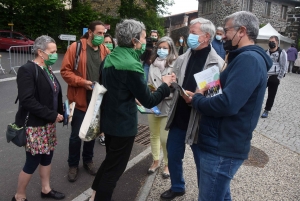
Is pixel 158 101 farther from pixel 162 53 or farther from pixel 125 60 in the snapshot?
pixel 162 53

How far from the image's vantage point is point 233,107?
6.47ft

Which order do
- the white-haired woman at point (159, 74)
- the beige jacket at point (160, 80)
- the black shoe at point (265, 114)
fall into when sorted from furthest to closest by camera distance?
the black shoe at point (265, 114), the white-haired woman at point (159, 74), the beige jacket at point (160, 80)

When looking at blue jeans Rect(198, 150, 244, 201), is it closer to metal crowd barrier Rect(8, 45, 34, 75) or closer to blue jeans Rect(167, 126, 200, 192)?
blue jeans Rect(167, 126, 200, 192)

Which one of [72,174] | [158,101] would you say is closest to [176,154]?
[158,101]

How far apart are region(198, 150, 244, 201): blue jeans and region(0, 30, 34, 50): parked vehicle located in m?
20.0

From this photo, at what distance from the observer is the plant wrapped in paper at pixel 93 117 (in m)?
2.68

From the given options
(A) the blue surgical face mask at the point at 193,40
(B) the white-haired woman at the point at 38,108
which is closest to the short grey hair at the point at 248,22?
(A) the blue surgical face mask at the point at 193,40

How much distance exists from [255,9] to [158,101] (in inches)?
1490

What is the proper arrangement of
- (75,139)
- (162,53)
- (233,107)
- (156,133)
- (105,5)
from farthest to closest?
1. (105,5)
2. (156,133)
3. (162,53)
4. (75,139)
5. (233,107)

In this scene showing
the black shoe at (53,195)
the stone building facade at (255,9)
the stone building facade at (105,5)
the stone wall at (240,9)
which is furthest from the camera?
Result: the stone building facade at (255,9)

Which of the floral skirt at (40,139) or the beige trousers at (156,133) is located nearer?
the floral skirt at (40,139)

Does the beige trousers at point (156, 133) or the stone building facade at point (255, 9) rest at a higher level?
the stone building facade at point (255, 9)

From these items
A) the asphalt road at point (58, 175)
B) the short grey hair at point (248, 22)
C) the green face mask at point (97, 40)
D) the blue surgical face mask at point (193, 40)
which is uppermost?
the short grey hair at point (248, 22)

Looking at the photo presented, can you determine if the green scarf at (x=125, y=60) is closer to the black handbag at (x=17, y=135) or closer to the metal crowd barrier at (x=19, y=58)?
the black handbag at (x=17, y=135)
